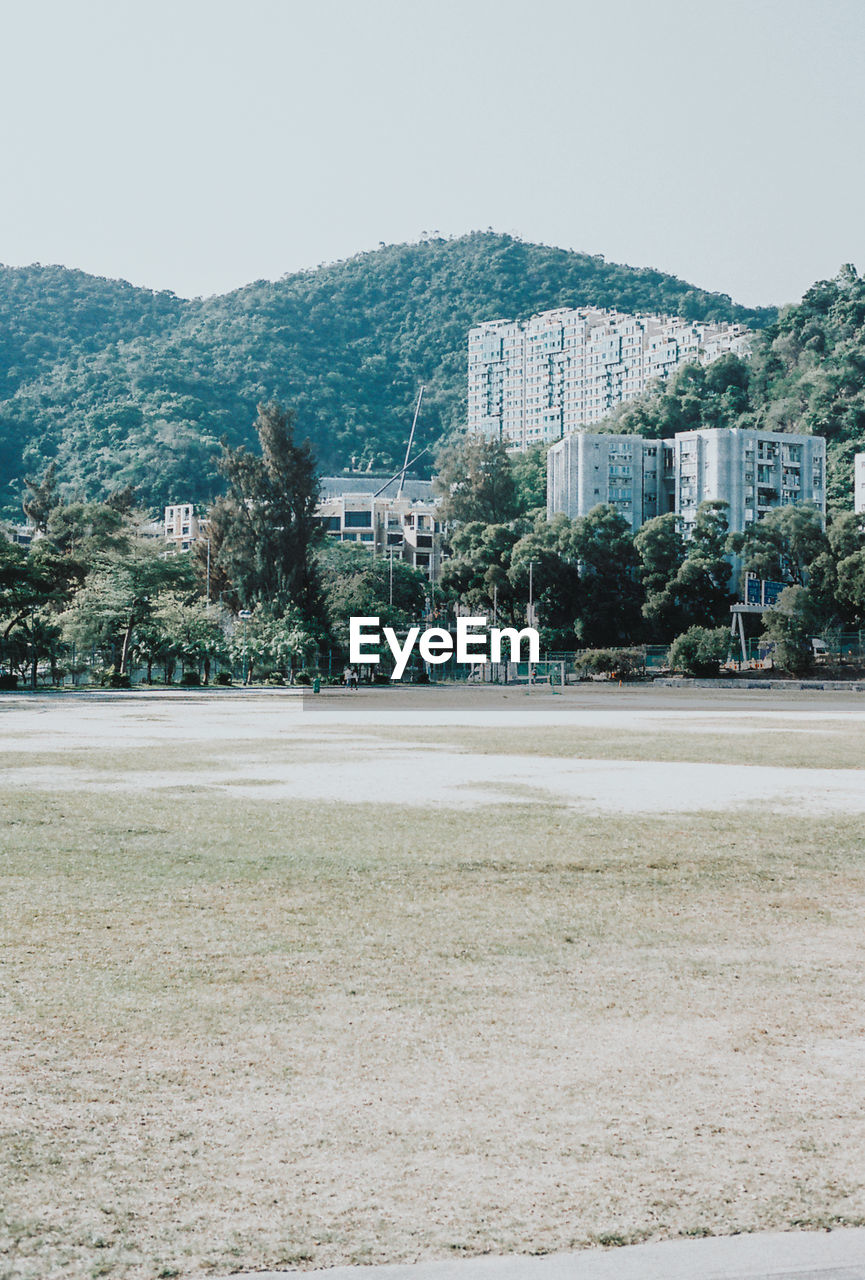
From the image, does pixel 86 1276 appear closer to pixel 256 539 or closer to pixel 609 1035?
pixel 609 1035

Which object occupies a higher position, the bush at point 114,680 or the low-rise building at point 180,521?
the low-rise building at point 180,521

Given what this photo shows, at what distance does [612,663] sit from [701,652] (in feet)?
20.8

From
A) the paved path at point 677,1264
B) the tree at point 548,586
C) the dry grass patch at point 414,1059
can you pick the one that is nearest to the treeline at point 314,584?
the tree at point 548,586

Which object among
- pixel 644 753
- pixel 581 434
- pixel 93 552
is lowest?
pixel 644 753

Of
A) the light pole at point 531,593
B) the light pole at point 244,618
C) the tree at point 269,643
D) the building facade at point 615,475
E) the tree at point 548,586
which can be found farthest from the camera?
Result: the building facade at point 615,475

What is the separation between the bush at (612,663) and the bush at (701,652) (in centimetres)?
295

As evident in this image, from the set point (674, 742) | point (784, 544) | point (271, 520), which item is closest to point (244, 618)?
point (271, 520)

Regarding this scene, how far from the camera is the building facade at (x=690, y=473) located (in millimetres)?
125688

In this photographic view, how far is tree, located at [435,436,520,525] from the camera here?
139125 mm

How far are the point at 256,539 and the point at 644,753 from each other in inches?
2772

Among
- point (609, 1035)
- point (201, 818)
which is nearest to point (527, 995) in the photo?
point (609, 1035)

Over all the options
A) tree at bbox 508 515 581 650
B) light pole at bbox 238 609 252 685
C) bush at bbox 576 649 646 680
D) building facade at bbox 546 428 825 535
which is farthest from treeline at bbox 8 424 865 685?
building facade at bbox 546 428 825 535

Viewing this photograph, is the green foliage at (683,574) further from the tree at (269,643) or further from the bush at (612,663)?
the tree at (269,643)

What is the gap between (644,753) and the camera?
24234 millimetres
